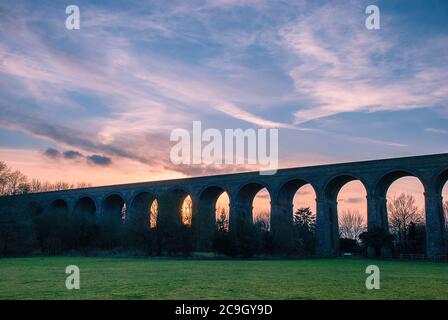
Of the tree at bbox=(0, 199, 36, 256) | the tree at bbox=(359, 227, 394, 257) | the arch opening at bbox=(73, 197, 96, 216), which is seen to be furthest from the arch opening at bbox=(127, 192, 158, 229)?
the tree at bbox=(359, 227, 394, 257)

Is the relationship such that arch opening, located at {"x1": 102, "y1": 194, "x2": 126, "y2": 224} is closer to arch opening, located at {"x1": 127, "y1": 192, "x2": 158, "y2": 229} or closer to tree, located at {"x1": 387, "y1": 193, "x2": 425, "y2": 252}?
arch opening, located at {"x1": 127, "y1": 192, "x2": 158, "y2": 229}

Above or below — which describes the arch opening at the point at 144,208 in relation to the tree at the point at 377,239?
above

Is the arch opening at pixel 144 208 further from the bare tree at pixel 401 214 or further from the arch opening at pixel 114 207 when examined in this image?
the bare tree at pixel 401 214

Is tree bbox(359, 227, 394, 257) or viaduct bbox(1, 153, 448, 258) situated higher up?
viaduct bbox(1, 153, 448, 258)

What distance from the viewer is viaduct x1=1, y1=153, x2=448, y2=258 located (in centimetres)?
3453

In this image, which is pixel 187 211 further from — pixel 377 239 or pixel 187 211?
pixel 377 239

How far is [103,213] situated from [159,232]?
844 inches

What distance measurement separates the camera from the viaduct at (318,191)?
34531 mm

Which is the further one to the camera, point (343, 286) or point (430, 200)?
point (430, 200)

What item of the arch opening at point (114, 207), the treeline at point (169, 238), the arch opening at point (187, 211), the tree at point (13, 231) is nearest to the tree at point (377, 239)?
the treeline at point (169, 238)

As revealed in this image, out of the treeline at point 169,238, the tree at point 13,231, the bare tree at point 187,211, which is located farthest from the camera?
the bare tree at point 187,211

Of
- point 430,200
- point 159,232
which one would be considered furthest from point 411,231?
point 159,232
